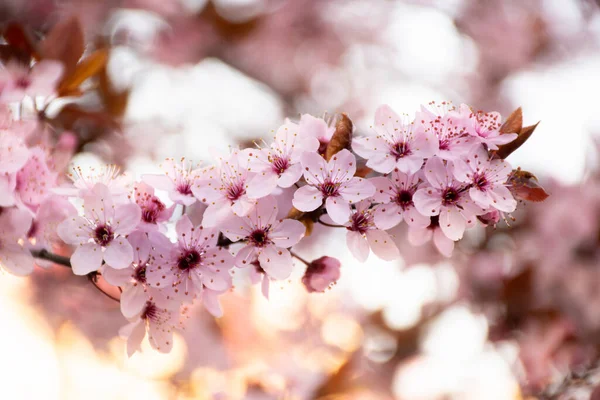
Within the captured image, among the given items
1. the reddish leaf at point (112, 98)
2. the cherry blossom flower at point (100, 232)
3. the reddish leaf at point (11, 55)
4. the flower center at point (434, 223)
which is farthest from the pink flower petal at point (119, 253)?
the reddish leaf at point (112, 98)

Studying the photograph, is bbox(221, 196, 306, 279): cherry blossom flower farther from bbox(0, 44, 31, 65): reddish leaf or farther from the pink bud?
bbox(0, 44, 31, 65): reddish leaf

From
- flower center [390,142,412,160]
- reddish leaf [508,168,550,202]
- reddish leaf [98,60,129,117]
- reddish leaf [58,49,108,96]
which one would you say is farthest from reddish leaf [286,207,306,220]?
reddish leaf [98,60,129,117]

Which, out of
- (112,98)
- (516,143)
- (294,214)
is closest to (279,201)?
(294,214)

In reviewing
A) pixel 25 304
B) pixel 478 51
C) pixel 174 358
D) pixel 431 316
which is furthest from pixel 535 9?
pixel 25 304

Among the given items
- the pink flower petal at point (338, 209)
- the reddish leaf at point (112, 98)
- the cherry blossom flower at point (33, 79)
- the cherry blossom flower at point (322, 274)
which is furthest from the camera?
the reddish leaf at point (112, 98)

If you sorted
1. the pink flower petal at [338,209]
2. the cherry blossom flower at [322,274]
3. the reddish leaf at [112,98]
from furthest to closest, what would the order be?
the reddish leaf at [112,98] < the cherry blossom flower at [322,274] < the pink flower petal at [338,209]

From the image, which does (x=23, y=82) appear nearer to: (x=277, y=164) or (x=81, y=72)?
(x=81, y=72)

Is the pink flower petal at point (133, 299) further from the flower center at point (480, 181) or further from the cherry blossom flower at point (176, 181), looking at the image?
the flower center at point (480, 181)
